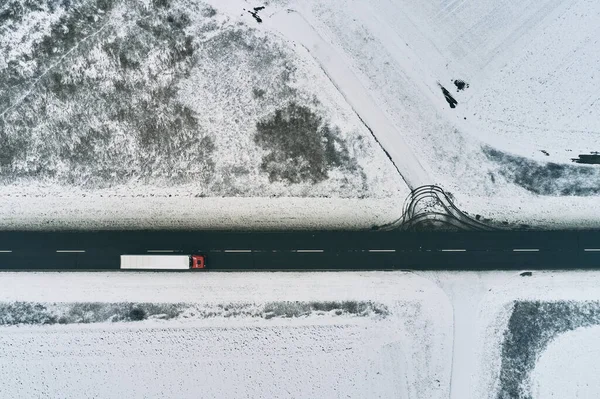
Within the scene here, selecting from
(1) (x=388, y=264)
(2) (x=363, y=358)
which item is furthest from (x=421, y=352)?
(1) (x=388, y=264)

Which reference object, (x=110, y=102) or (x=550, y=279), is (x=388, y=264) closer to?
(x=550, y=279)

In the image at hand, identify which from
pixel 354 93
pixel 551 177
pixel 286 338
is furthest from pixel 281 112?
pixel 551 177

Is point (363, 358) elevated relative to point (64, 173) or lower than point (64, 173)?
lower

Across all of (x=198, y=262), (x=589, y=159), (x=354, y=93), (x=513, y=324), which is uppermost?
(x=354, y=93)

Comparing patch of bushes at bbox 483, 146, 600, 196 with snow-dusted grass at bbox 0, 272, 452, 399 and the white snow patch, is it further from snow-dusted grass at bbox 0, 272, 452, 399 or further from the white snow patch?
snow-dusted grass at bbox 0, 272, 452, 399

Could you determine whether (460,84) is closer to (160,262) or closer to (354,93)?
(354,93)

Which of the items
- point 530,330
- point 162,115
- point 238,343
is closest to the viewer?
point 238,343

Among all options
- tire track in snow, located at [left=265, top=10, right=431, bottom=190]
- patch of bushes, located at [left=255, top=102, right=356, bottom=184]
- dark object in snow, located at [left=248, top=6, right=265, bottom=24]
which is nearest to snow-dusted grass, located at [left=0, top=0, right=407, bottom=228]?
patch of bushes, located at [left=255, top=102, right=356, bottom=184]

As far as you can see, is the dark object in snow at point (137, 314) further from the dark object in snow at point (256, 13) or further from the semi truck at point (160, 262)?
the dark object in snow at point (256, 13)
